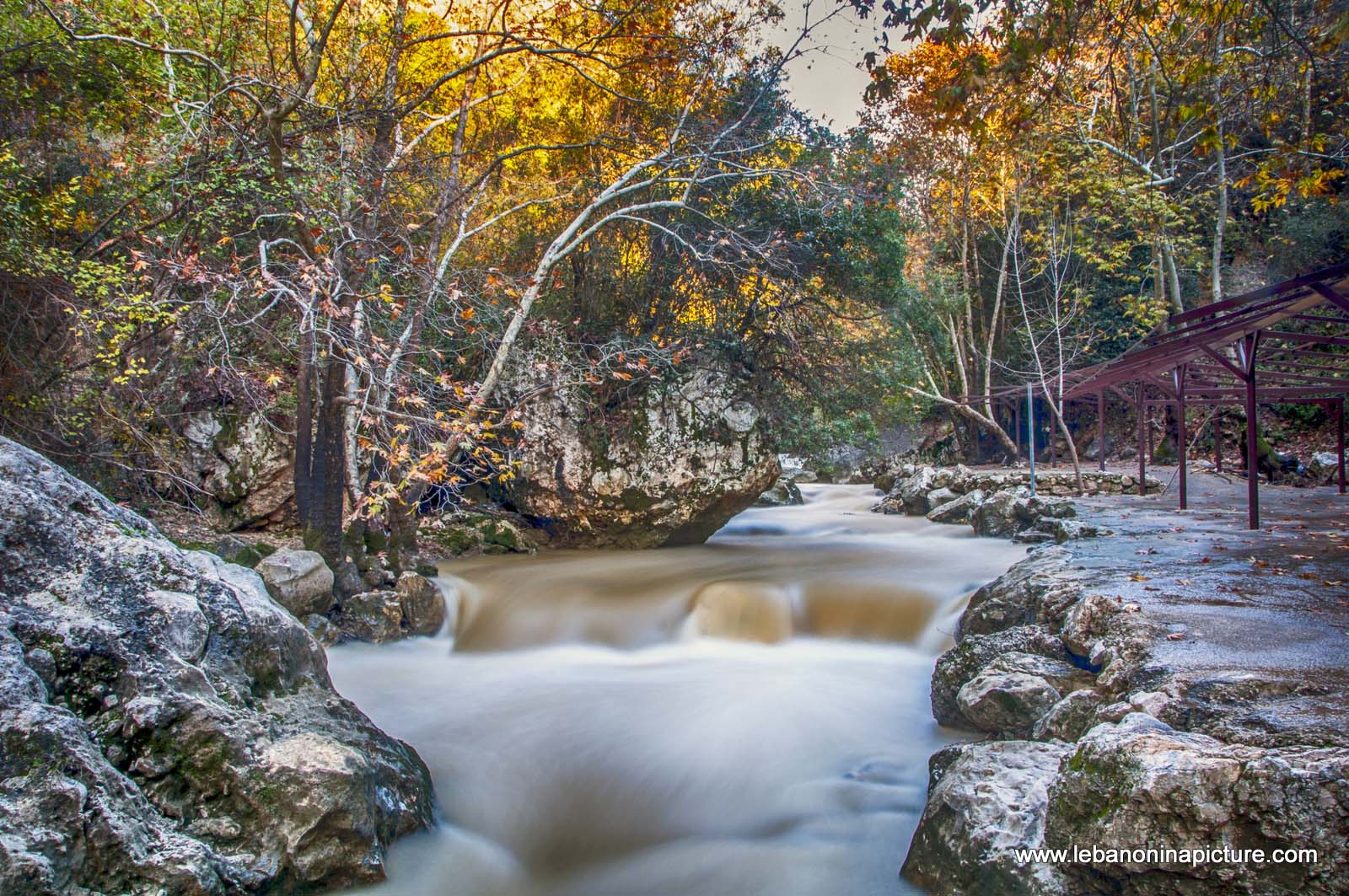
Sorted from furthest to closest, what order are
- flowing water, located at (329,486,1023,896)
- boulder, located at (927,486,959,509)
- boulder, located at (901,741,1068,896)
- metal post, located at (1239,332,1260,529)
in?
boulder, located at (927,486,959,509), metal post, located at (1239,332,1260,529), flowing water, located at (329,486,1023,896), boulder, located at (901,741,1068,896)

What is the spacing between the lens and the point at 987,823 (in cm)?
317

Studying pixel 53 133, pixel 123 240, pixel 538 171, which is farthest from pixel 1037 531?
pixel 53 133

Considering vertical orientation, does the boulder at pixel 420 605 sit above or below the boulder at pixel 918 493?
below

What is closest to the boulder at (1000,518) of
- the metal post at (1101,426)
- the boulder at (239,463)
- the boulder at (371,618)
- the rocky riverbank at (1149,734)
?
the metal post at (1101,426)

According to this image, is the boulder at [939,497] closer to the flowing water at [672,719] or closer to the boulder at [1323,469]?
the flowing water at [672,719]

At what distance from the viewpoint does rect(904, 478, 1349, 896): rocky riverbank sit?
2416 millimetres

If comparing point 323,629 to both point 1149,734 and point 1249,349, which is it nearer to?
point 1149,734

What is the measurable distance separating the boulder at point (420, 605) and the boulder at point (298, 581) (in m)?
0.72

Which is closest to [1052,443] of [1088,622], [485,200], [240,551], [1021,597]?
[485,200]

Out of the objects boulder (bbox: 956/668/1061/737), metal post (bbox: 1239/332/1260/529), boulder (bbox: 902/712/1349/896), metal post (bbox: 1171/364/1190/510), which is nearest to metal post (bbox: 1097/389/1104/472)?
metal post (bbox: 1171/364/1190/510)

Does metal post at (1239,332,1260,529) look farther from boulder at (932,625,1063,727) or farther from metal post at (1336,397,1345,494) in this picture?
metal post at (1336,397,1345,494)

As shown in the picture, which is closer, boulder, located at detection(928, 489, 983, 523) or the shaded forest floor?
the shaded forest floor

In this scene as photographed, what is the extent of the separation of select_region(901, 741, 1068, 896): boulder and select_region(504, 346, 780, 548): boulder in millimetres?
7911

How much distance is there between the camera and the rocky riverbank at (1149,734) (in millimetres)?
2416
